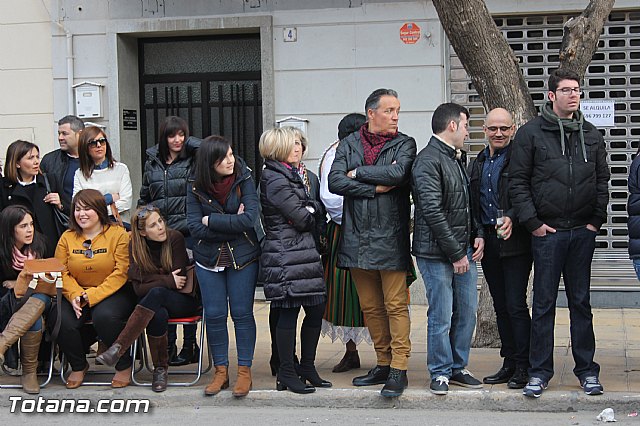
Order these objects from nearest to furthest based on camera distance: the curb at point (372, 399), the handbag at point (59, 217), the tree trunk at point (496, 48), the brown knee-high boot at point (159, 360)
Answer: the curb at point (372, 399) → the brown knee-high boot at point (159, 360) → the tree trunk at point (496, 48) → the handbag at point (59, 217)

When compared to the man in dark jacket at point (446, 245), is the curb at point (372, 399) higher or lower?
lower

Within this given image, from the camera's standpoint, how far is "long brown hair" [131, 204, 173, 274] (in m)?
7.49

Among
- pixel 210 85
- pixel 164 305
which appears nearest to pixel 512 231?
pixel 164 305

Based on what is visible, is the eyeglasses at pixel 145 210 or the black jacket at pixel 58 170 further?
the black jacket at pixel 58 170

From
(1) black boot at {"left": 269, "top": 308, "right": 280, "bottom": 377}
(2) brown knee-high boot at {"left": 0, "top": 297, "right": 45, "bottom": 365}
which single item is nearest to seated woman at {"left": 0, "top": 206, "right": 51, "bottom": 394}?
(2) brown knee-high boot at {"left": 0, "top": 297, "right": 45, "bottom": 365}

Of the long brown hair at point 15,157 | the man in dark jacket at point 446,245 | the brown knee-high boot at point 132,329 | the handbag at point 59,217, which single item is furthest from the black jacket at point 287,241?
the long brown hair at point 15,157

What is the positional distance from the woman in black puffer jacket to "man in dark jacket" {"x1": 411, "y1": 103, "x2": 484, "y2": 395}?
73 centimetres

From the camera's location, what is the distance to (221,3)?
1162 cm

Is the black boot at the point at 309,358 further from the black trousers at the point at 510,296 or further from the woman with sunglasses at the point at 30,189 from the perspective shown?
the woman with sunglasses at the point at 30,189

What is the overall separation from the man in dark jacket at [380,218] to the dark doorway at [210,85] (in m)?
4.86

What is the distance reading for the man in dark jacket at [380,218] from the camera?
22.8 ft

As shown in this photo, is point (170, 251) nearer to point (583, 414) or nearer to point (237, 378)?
point (237, 378)

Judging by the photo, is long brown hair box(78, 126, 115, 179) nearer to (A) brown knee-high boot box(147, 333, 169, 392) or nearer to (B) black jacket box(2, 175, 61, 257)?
(B) black jacket box(2, 175, 61, 257)

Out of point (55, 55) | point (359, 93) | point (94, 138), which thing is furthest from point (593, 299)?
point (55, 55)
